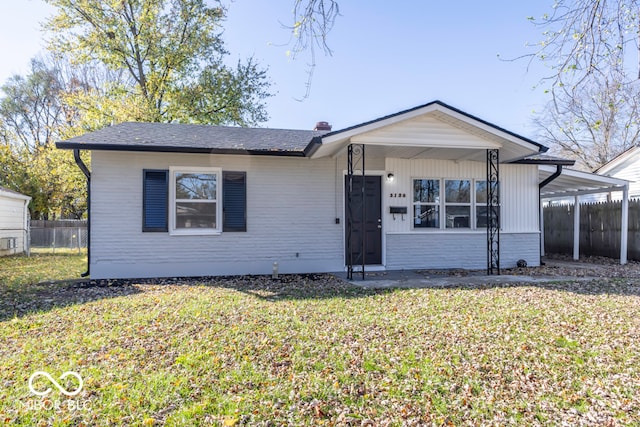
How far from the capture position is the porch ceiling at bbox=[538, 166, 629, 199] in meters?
10.1

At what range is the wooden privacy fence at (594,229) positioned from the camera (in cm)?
1148

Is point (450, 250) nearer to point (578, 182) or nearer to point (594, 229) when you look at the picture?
point (578, 182)

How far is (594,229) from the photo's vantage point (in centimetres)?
1254

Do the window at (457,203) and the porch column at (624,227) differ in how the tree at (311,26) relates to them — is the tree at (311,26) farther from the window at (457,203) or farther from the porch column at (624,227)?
the porch column at (624,227)

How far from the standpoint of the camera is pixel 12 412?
8.75 ft

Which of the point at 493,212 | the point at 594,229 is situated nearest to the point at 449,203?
the point at 493,212

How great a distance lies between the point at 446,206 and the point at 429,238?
36.3 inches

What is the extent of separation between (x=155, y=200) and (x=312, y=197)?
10.9ft

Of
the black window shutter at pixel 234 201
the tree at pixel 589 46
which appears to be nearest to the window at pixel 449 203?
the black window shutter at pixel 234 201

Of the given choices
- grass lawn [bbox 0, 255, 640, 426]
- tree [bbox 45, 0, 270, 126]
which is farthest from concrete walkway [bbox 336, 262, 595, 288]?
tree [bbox 45, 0, 270, 126]

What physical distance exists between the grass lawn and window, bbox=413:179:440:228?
3533 mm

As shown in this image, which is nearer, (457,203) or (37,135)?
(457,203)

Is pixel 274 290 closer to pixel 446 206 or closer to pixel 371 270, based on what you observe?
pixel 371 270

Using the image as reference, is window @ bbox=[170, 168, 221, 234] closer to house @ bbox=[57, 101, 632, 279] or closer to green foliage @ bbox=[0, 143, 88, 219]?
house @ bbox=[57, 101, 632, 279]
